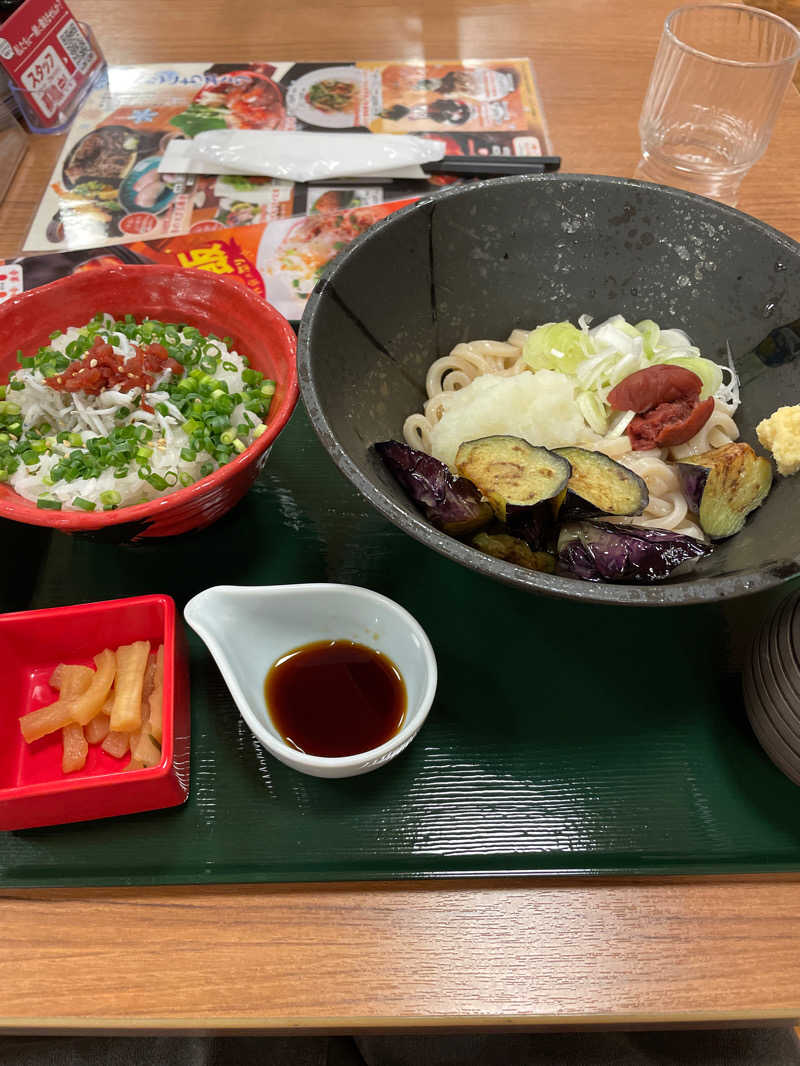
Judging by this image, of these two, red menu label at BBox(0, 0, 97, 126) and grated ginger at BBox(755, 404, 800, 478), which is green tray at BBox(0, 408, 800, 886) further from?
red menu label at BBox(0, 0, 97, 126)

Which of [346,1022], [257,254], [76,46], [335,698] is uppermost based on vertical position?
[76,46]

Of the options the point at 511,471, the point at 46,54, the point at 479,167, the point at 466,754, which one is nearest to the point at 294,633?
the point at 466,754

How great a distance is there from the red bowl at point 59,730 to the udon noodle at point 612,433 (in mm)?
578

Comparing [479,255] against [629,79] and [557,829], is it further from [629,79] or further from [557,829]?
[629,79]

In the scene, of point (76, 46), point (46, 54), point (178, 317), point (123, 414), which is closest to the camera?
point (123, 414)

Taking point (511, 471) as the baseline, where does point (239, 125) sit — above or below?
above

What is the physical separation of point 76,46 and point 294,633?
2142 millimetres

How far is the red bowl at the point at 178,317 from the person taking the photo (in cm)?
116

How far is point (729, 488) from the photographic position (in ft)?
3.70

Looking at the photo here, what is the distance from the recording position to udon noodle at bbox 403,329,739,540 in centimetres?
120

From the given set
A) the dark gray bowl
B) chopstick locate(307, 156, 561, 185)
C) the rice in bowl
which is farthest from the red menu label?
the dark gray bowl

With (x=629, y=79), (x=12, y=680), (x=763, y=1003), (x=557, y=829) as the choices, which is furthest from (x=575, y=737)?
(x=629, y=79)

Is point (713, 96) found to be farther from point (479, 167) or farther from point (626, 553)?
point (626, 553)

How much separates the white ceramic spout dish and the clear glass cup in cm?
163
